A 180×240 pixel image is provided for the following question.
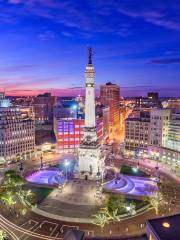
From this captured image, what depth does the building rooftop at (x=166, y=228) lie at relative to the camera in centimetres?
4497

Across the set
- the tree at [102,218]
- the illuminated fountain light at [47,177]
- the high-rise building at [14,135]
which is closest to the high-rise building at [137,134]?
the illuminated fountain light at [47,177]

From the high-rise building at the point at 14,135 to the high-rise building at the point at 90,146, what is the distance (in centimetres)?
3944

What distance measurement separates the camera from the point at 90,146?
104 m

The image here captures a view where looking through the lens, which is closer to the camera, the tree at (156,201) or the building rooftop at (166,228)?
the building rooftop at (166,228)

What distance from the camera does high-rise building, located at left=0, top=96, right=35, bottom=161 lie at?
122 m

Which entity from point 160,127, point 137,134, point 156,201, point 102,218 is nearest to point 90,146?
point 156,201

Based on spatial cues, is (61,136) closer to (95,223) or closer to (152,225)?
(95,223)

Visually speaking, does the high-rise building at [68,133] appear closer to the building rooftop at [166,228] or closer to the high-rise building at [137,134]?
the high-rise building at [137,134]

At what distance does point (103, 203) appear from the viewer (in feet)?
260

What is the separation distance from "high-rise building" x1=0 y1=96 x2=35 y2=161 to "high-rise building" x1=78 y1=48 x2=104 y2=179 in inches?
1553

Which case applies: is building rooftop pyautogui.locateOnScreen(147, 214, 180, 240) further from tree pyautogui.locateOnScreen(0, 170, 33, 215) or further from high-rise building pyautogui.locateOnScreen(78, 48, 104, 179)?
high-rise building pyautogui.locateOnScreen(78, 48, 104, 179)

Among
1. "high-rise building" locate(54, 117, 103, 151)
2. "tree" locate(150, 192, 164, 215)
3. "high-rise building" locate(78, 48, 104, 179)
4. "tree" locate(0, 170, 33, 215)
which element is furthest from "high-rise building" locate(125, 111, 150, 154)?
"tree" locate(0, 170, 33, 215)

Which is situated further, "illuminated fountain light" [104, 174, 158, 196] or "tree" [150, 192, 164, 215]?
"illuminated fountain light" [104, 174, 158, 196]

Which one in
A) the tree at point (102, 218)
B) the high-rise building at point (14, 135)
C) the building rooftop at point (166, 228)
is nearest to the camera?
the building rooftop at point (166, 228)
